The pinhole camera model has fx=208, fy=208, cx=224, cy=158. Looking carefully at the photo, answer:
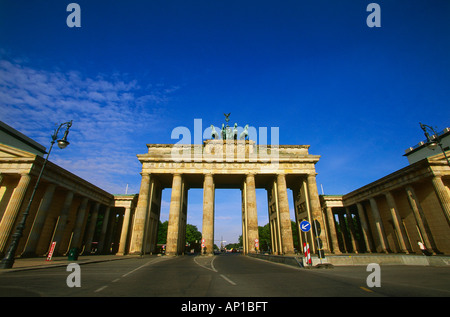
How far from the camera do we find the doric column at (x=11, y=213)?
19281 mm

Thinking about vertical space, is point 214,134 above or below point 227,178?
above

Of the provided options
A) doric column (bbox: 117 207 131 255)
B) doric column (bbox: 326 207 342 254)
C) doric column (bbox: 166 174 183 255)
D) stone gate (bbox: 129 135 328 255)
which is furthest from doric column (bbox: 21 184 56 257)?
doric column (bbox: 326 207 342 254)

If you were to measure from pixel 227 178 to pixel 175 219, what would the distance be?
11894mm

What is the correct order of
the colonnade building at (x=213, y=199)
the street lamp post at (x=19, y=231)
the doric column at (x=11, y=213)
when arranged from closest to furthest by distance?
the street lamp post at (x=19, y=231) < the doric column at (x=11, y=213) < the colonnade building at (x=213, y=199)

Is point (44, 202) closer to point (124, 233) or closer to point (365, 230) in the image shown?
point (124, 233)

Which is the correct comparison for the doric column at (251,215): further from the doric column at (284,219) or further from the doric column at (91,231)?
the doric column at (91,231)

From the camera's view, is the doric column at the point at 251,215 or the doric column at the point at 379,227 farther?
the doric column at the point at 251,215

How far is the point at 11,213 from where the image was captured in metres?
20.0

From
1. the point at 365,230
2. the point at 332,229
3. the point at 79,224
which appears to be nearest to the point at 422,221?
the point at 365,230

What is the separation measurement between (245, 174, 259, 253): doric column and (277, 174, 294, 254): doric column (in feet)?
13.1

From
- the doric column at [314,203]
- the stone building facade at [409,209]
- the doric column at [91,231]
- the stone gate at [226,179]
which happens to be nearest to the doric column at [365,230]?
the stone building facade at [409,209]

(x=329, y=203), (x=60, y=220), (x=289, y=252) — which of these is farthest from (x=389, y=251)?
(x=60, y=220)

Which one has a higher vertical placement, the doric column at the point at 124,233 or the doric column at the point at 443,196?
the doric column at the point at 443,196

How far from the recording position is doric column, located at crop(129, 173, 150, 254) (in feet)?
100
